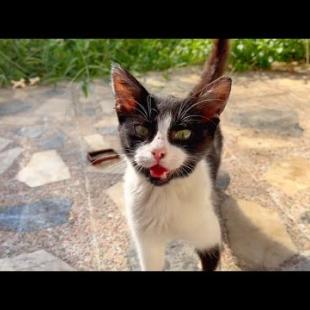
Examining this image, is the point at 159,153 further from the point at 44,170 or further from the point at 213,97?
the point at 44,170

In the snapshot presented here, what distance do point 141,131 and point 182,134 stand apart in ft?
0.39

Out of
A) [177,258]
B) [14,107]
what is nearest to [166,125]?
[177,258]

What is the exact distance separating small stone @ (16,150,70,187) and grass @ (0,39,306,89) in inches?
39.8

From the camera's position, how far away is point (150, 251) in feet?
4.79

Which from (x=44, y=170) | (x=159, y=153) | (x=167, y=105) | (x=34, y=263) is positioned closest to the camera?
(x=159, y=153)

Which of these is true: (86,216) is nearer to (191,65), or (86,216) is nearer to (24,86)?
(24,86)

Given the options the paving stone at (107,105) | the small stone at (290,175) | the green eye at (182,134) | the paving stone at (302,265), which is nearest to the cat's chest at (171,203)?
the green eye at (182,134)

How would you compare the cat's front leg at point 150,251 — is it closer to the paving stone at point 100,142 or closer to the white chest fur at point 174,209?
the white chest fur at point 174,209

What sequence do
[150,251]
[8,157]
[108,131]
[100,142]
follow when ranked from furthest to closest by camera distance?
[108,131] < [100,142] < [8,157] < [150,251]

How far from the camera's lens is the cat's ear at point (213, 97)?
1282 mm

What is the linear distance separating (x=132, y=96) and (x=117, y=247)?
63 cm

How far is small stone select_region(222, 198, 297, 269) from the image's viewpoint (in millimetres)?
1585

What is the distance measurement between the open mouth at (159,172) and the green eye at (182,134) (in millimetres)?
95

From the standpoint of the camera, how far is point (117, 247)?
1675 millimetres
